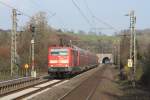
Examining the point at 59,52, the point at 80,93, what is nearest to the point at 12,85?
the point at 80,93

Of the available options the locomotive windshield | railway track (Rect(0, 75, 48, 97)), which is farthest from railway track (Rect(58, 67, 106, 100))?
the locomotive windshield

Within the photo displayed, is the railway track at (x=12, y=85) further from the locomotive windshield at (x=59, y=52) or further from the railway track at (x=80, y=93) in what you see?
the locomotive windshield at (x=59, y=52)

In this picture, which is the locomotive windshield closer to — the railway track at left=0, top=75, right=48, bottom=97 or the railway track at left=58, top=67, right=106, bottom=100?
the railway track at left=0, top=75, right=48, bottom=97

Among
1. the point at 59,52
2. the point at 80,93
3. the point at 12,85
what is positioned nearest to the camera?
the point at 80,93

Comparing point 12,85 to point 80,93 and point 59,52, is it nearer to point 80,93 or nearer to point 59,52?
point 80,93

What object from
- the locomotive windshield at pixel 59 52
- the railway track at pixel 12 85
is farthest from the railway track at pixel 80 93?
the locomotive windshield at pixel 59 52

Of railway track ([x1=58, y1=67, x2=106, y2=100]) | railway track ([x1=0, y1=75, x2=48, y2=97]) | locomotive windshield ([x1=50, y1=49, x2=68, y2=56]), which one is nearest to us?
railway track ([x1=58, y1=67, x2=106, y2=100])

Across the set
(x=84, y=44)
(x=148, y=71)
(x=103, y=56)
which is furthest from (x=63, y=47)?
(x=103, y=56)

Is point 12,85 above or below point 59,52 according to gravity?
below

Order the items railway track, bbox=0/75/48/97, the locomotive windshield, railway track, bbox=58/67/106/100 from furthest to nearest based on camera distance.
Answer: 1. the locomotive windshield
2. railway track, bbox=0/75/48/97
3. railway track, bbox=58/67/106/100

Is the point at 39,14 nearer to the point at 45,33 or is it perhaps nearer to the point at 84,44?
the point at 45,33

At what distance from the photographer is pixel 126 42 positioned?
68.0 m

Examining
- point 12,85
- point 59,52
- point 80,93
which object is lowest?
point 80,93

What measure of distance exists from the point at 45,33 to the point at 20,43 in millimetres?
5410
